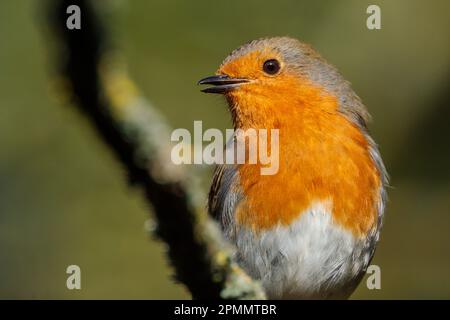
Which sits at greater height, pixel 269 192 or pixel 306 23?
pixel 306 23

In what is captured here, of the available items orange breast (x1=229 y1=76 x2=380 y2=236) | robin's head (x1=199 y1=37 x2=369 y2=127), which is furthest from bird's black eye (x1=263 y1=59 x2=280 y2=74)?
orange breast (x1=229 y1=76 x2=380 y2=236)

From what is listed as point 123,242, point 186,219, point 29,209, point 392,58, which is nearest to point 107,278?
point 123,242

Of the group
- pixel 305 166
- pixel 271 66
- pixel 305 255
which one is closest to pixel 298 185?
pixel 305 166

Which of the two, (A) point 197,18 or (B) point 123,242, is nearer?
(B) point 123,242

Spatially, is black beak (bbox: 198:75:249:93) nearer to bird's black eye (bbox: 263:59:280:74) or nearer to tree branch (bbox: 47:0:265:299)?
bird's black eye (bbox: 263:59:280:74)

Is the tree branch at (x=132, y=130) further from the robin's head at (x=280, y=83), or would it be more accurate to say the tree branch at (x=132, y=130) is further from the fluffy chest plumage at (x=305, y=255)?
the robin's head at (x=280, y=83)

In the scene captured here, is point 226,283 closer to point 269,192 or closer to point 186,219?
point 186,219
